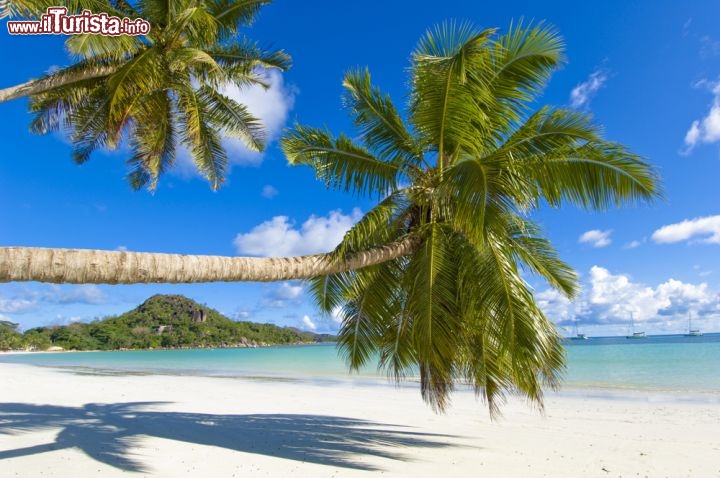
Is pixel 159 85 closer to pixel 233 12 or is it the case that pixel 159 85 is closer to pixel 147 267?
pixel 233 12

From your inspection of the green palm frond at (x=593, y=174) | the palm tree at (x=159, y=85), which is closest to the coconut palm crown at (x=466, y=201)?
the green palm frond at (x=593, y=174)

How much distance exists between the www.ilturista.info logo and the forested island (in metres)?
88.7

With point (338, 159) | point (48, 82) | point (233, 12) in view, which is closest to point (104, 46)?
point (48, 82)

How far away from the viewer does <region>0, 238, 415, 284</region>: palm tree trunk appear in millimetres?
3150

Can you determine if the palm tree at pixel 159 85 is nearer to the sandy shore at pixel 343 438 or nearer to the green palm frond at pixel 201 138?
the green palm frond at pixel 201 138

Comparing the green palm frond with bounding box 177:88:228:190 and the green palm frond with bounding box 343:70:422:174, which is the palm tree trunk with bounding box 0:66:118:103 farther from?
the green palm frond with bounding box 343:70:422:174

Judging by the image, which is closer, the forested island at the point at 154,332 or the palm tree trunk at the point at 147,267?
the palm tree trunk at the point at 147,267

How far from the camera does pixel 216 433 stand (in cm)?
790

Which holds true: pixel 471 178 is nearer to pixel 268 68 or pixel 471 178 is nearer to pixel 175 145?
pixel 268 68

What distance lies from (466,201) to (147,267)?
329 centimetres

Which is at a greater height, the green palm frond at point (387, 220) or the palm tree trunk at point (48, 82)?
the palm tree trunk at point (48, 82)

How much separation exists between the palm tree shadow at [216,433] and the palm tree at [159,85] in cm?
562

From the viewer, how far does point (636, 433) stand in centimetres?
852

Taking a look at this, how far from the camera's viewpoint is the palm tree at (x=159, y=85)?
27.9ft
